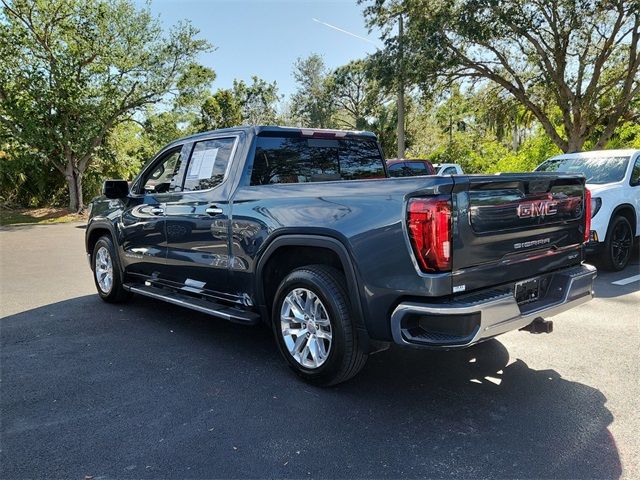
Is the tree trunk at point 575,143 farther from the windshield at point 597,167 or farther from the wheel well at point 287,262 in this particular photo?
the wheel well at point 287,262

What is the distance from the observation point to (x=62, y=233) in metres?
15.1

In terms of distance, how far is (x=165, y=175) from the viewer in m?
5.29

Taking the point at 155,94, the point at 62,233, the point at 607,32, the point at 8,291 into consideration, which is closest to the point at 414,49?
the point at 607,32

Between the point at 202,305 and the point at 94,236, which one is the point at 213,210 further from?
the point at 94,236

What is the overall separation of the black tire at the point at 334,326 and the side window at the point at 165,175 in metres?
2.07

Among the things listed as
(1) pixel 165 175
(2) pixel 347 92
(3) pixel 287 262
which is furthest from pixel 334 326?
(2) pixel 347 92

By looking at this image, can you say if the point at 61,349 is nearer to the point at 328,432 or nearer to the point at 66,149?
the point at 328,432

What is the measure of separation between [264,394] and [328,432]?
27.7 inches

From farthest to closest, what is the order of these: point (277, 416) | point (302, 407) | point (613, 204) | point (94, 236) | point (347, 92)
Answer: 1. point (347, 92)
2. point (613, 204)
3. point (94, 236)
4. point (302, 407)
5. point (277, 416)

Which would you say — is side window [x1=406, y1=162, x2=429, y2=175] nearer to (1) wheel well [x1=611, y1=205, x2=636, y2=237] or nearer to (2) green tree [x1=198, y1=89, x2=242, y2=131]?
(1) wheel well [x1=611, y1=205, x2=636, y2=237]

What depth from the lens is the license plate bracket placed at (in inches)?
132

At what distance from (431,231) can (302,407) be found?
148cm

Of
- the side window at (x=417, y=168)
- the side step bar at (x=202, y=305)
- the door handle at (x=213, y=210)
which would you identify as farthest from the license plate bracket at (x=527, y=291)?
the side window at (x=417, y=168)

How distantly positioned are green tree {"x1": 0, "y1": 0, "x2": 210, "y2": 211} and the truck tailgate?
1918 cm
